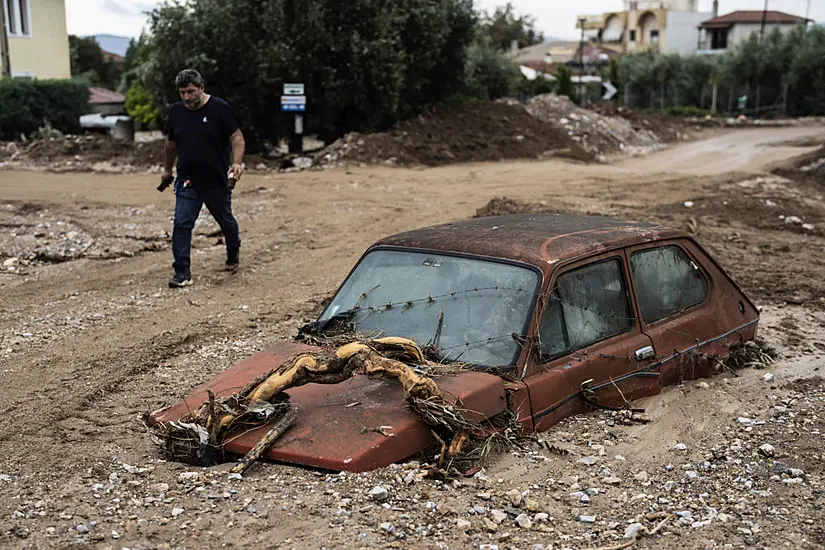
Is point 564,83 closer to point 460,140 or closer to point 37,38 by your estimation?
point 460,140

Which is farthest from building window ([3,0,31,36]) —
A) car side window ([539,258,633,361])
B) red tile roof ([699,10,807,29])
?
red tile roof ([699,10,807,29])

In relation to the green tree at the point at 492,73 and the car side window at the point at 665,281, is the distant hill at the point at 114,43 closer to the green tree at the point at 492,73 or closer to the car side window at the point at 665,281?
the green tree at the point at 492,73

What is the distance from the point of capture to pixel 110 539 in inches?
144

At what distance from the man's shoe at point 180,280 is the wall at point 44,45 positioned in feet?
92.6

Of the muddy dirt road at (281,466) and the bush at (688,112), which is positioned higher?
the muddy dirt road at (281,466)

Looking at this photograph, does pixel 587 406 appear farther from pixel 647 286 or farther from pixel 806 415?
pixel 806 415

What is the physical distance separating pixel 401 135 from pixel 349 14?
3280mm

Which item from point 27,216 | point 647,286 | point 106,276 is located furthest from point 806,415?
point 27,216

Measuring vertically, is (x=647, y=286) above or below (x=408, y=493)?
above

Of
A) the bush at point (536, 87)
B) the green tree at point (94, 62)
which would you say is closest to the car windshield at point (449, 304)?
the bush at point (536, 87)

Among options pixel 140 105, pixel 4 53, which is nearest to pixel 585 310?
pixel 4 53

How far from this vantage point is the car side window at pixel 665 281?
5750 mm

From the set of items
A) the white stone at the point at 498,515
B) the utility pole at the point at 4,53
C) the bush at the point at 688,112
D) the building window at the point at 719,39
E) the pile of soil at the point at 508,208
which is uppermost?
the building window at the point at 719,39

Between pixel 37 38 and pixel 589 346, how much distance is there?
112 ft
